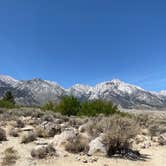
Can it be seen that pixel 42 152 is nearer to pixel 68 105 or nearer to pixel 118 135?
pixel 118 135

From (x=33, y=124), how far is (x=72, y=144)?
9.74 m

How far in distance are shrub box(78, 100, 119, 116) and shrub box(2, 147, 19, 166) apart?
2263 centimetres

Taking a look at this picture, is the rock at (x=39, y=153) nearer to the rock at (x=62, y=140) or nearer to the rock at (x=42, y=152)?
the rock at (x=42, y=152)

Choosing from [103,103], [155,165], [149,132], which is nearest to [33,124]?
[149,132]

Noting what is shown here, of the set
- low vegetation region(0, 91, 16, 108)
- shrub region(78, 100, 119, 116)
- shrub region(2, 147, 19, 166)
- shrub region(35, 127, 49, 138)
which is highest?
low vegetation region(0, 91, 16, 108)

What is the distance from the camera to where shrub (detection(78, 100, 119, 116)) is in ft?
118

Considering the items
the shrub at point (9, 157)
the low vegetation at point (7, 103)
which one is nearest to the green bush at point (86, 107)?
the low vegetation at point (7, 103)

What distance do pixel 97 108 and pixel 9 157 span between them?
24687 millimetres

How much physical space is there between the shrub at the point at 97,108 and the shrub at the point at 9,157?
22.6 meters

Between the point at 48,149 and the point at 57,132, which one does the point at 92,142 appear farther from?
the point at 57,132

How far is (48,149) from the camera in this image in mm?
13406

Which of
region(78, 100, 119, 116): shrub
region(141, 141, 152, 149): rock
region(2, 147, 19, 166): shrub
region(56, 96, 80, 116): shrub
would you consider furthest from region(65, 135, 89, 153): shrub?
region(56, 96, 80, 116): shrub

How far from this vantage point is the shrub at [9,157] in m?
11.8

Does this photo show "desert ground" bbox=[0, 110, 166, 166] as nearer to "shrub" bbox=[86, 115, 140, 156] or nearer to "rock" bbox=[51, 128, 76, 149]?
"rock" bbox=[51, 128, 76, 149]
